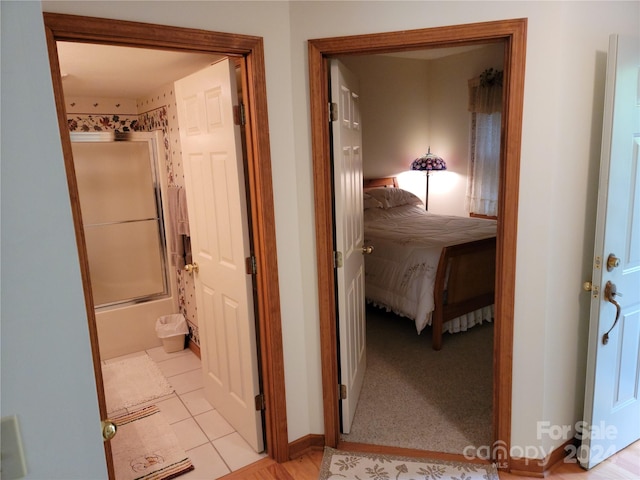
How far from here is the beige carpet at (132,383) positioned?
2980 mm

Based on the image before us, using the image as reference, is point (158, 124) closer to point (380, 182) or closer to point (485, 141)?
point (380, 182)

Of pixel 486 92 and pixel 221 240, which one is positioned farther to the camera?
pixel 486 92

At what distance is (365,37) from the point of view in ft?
6.33

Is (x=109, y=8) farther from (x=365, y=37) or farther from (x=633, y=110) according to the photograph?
(x=633, y=110)

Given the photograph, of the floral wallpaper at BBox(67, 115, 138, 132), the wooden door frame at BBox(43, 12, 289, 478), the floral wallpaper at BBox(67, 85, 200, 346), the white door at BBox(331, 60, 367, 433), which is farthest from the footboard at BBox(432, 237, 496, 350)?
the floral wallpaper at BBox(67, 115, 138, 132)

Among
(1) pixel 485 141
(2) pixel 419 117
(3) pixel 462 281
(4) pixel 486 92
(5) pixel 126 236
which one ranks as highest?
(4) pixel 486 92

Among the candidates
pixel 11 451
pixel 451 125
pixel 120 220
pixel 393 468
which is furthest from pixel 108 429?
pixel 451 125

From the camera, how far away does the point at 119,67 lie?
256cm

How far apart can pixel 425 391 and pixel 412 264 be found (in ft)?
3.30

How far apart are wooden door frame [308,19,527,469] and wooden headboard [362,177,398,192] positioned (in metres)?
3.60

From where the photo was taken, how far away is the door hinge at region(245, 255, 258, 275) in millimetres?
2168

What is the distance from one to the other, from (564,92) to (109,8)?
5.82 feet

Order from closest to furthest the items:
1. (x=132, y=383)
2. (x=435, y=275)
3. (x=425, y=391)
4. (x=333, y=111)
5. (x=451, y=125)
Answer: (x=333, y=111) < (x=425, y=391) < (x=132, y=383) < (x=435, y=275) < (x=451, y=125)

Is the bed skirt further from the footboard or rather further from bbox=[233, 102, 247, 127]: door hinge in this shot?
bbox=[233, 102, 247, 127]: door hinge
